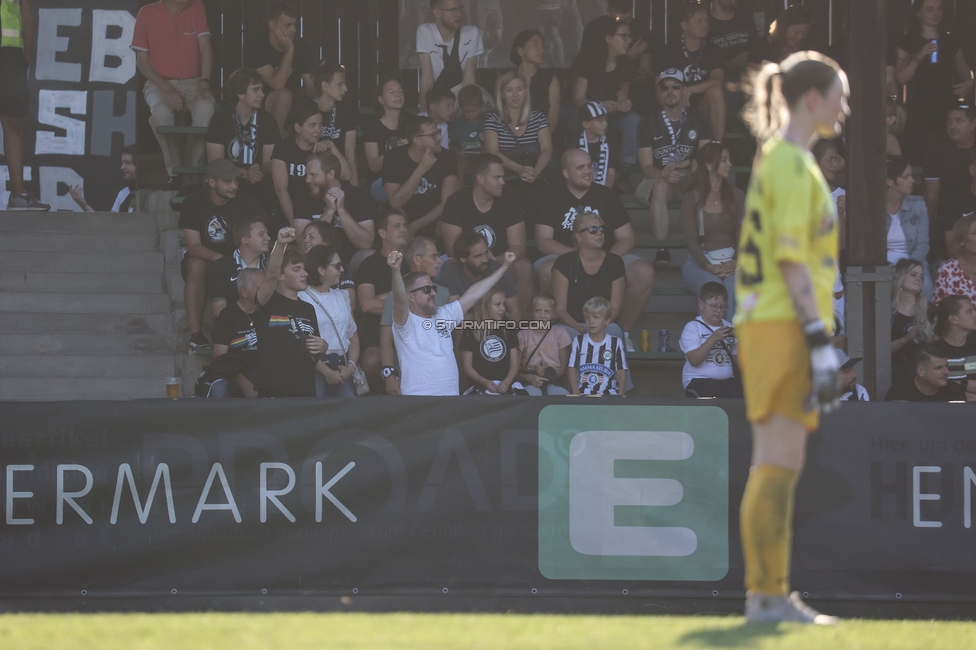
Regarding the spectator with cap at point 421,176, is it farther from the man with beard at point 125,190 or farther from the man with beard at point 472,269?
the man with beard at point 125,190

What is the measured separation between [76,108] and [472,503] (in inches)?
308

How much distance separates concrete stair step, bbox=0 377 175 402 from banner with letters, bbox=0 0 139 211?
10.4 ft

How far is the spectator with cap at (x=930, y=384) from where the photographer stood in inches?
321

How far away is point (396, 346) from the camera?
28.4ft

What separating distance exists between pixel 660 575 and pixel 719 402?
101 cm

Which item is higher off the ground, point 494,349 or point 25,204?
point 25,204

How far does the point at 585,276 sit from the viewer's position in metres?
9.20

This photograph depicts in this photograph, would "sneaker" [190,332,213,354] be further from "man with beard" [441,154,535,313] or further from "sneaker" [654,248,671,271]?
"sneaker" [654,248,671,271]

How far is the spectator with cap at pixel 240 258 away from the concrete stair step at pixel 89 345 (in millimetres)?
Answer: 1100

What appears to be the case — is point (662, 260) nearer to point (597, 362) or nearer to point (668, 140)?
point (668, 140)

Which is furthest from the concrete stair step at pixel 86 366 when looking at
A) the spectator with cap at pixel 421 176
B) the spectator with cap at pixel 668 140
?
the spectator with cap at pixel 668 140

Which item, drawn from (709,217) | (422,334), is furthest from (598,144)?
(422,334)

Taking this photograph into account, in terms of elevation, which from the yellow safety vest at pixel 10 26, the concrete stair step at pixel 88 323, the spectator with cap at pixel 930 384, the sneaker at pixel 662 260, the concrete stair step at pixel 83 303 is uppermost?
the yellow safety vest at pixel 10 26

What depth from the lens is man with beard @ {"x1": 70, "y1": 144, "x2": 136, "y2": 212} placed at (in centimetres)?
1224
